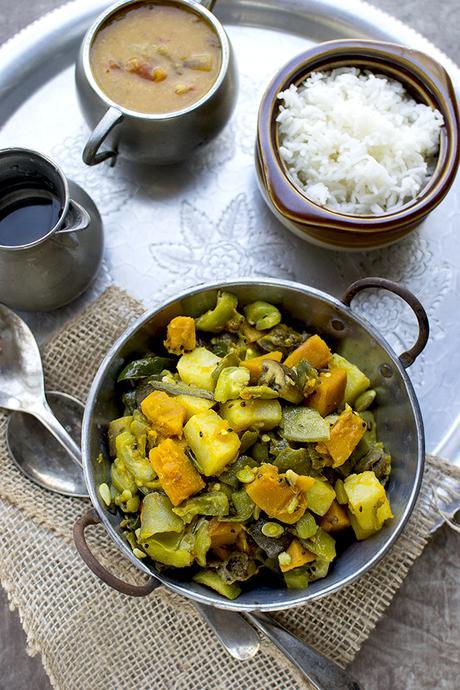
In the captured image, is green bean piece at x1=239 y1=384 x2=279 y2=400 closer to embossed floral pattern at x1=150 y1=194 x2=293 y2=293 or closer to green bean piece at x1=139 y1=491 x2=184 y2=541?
green bean piece at x1=139 y1=491 x2=184 y2=541

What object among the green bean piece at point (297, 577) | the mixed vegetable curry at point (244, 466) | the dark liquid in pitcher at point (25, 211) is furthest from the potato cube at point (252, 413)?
the dark liquid in pitcher at point (25, 211)

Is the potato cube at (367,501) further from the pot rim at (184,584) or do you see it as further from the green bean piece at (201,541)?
the green bean piece at (201,541)

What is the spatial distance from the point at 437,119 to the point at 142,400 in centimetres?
98

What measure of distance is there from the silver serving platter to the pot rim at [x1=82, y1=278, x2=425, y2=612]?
219mm

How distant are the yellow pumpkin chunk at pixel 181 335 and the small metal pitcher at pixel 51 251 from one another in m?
0.29

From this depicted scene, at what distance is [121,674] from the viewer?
5.82 feet

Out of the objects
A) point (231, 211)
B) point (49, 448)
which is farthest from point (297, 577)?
point (231, 211)

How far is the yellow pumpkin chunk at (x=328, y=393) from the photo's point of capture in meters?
1.55

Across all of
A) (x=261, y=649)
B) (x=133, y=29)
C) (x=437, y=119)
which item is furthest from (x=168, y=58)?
(x=261, y=649)

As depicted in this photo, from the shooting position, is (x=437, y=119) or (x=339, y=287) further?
(x=339, y=287)

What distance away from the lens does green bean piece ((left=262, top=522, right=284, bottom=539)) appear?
1.45 meters

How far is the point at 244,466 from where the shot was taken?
4.86ft

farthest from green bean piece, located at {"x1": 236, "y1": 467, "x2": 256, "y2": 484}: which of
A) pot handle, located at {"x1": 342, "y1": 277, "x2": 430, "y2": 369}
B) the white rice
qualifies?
the white rice

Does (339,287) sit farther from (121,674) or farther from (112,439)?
(121,674)
